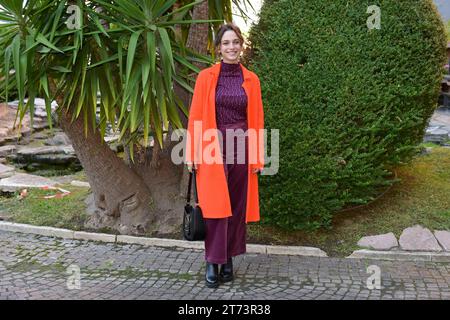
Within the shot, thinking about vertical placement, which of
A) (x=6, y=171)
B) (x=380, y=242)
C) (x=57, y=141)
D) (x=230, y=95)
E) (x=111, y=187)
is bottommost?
(x=380, y=242)

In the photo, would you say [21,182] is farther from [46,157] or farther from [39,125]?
[39,125]

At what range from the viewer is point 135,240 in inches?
199

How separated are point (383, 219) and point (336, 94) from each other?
1.32m

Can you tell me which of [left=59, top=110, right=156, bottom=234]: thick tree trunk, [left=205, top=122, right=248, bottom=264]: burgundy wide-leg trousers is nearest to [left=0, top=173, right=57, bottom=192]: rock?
[left=59, top=110, right=156, bottom=234]: thick tree trunk

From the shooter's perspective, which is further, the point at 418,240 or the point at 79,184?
the point at 79,184

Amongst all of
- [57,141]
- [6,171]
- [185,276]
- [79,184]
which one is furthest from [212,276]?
[57,141]

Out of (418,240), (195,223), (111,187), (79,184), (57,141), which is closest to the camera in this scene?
(195,223)

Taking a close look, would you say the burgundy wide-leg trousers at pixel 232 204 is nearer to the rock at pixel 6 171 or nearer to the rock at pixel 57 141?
the rock at pixel 6 171

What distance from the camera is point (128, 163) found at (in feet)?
18.5

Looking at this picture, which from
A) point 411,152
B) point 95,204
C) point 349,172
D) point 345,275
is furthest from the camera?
point 95,204

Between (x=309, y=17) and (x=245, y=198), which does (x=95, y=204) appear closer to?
(x=245, y=198)

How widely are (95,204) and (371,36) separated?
3.20 meters

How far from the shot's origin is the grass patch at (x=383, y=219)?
4.80 metres

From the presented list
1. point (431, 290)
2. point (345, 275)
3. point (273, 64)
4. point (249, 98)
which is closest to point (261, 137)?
point (249, 98)
